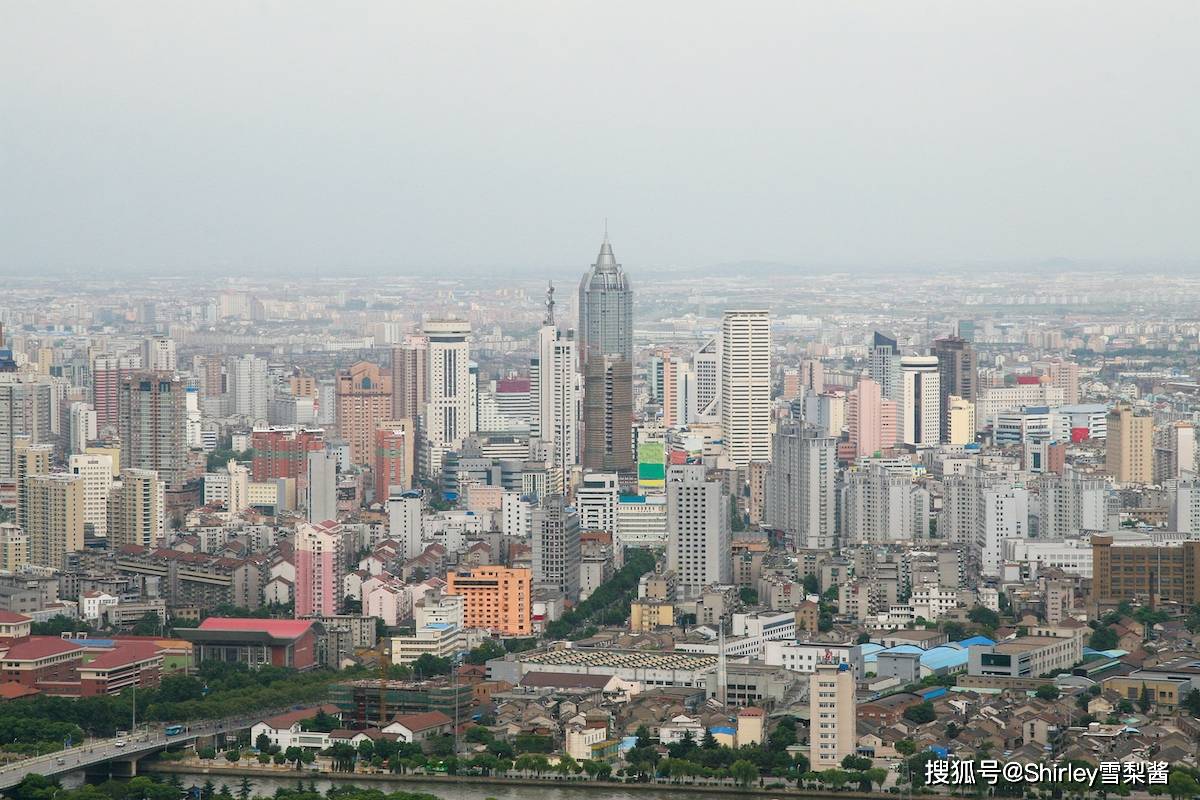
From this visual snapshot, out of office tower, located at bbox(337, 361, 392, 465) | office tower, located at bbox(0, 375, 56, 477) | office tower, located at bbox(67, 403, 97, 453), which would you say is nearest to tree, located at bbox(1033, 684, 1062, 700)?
office tower, located at bbox(67, 403, 97, 453)

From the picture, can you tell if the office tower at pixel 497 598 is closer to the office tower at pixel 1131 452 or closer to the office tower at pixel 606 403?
the office tower at pixel 606 403

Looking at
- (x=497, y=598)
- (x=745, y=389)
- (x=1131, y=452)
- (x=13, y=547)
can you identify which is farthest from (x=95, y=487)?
(x=1131, y=452)

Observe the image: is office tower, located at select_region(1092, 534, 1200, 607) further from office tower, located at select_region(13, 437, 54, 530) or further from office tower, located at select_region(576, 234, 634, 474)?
office tower, located at select_region(13, 437, 54, 530)

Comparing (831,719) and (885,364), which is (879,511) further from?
(885,364)

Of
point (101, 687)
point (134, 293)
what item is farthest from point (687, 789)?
point (134, 293)

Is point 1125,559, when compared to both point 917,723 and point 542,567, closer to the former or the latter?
point 542,567

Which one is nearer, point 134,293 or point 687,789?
point 687,789
